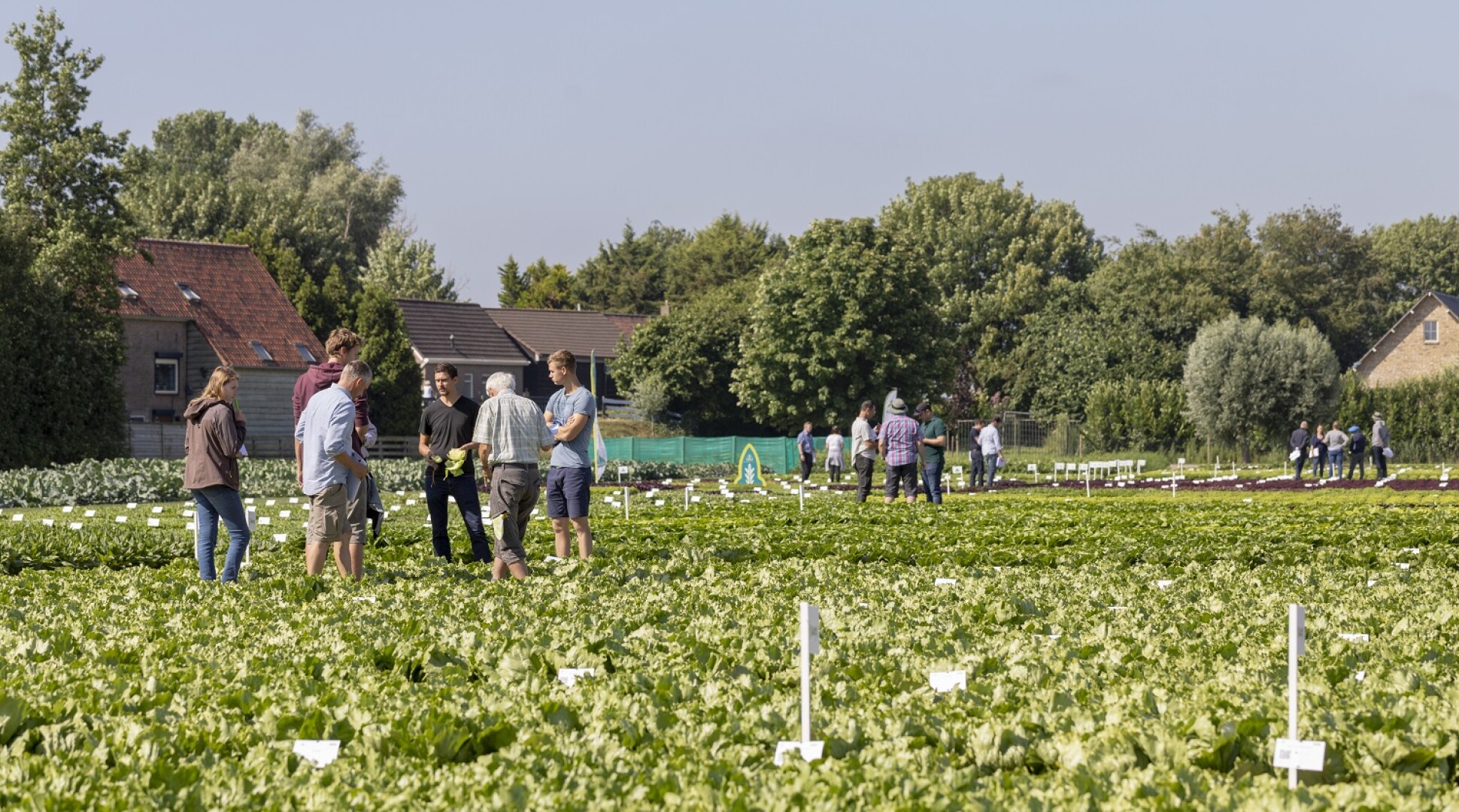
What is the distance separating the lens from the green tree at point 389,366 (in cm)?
5534

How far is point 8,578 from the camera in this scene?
12570mm

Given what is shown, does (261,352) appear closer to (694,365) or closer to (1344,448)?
(694,365)

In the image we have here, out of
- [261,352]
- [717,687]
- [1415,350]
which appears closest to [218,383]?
[717,687]

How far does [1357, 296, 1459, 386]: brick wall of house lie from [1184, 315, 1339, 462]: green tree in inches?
494

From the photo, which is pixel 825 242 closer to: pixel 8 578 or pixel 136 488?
pixel 136 488

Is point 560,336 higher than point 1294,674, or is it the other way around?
point 560,336

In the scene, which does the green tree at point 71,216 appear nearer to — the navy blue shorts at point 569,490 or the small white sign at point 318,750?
the navy blue shorts at point 569,490

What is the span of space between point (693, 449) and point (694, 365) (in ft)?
45.7

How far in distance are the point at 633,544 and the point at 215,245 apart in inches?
1768

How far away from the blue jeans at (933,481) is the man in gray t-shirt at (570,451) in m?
10.6

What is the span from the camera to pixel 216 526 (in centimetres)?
1205

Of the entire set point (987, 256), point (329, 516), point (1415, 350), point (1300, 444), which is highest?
point (987, 256)

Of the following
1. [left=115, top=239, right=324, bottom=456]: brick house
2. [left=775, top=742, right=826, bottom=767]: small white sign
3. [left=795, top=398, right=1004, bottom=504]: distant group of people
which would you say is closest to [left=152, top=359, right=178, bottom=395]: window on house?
[left=115, top=239, right=324, bottom=456]: brick house

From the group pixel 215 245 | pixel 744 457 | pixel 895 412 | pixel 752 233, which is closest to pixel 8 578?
pixel 895 412
